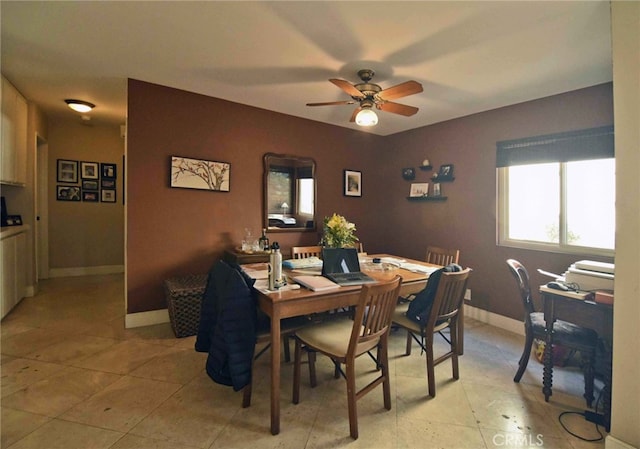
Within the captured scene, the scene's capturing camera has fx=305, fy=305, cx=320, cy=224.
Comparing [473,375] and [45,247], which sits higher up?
[45,247]

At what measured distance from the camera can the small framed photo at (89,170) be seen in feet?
16.8

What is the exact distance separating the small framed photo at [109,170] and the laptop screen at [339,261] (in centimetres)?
497

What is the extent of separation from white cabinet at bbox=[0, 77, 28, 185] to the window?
5.29 meters

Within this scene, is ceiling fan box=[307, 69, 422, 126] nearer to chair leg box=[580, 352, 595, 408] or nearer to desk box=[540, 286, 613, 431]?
desk box=[540, 286, 613, 431]

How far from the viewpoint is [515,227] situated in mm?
3430

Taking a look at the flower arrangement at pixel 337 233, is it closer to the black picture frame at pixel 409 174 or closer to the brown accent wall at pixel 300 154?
the brown accent wall at pixel 300 154

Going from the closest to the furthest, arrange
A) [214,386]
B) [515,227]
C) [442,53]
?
1. [214,386]
2. [442,53]
3. [515,227]

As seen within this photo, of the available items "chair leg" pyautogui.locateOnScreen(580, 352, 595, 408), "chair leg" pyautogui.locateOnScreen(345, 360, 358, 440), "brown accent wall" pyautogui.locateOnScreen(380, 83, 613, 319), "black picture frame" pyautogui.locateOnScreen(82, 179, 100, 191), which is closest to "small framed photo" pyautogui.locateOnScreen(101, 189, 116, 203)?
"black picture frame" pyautogui.locateOnScreen(82, 179, 100, 191)

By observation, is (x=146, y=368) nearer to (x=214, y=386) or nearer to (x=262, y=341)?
(x=214, y=386)

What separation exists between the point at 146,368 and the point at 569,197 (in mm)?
4091

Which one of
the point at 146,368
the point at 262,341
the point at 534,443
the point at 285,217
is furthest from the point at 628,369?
the point at 285,217

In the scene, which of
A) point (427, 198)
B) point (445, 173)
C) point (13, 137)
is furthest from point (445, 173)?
point (13, 137)

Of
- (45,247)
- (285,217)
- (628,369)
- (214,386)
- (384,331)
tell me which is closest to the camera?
(628,369)

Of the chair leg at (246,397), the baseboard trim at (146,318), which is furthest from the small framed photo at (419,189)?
the baseboard trim at (146,318)
